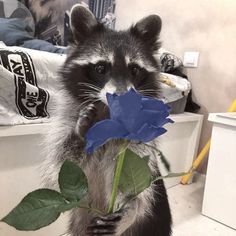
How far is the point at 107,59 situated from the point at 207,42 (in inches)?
50.6

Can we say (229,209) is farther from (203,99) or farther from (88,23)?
(88,23)

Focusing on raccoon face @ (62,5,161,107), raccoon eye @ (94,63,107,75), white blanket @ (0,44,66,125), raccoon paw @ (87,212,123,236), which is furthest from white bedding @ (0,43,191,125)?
raccoon paw @ (87,212,123,236)

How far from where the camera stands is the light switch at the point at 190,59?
1.88m

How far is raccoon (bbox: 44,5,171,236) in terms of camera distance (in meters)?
0.68

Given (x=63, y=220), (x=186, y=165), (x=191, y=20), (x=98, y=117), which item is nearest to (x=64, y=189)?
(x=98, y=117)

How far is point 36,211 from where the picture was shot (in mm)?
329

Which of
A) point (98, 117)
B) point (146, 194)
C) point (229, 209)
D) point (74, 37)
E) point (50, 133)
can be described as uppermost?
point (74, 37)

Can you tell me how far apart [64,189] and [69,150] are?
351 mm

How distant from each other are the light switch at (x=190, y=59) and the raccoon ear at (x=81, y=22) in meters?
1.22

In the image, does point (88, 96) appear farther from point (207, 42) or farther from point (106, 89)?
point (207, 42)

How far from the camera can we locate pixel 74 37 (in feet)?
2.69

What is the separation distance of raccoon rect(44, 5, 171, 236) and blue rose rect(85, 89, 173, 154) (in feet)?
1.00

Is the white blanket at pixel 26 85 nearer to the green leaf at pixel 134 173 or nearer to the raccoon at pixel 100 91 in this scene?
the raccoon at pixel 100 91

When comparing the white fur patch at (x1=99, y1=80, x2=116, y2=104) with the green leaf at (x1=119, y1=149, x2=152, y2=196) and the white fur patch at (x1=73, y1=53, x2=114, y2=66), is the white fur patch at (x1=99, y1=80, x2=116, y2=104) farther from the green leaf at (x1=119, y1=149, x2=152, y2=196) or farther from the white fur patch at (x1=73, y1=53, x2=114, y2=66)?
the green leaf at (x1=119, y1=149, x2=152, y2=196)
